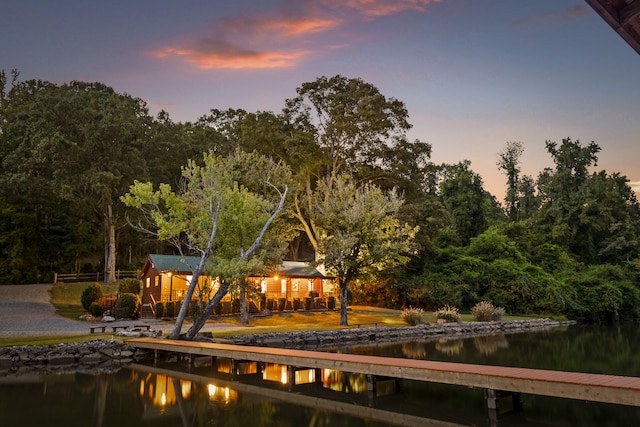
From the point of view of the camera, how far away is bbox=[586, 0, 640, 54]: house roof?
3.23 m

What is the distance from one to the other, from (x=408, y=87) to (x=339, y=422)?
21.8 meters

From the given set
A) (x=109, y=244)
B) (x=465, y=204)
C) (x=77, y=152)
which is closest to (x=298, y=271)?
(x=109, y=244)

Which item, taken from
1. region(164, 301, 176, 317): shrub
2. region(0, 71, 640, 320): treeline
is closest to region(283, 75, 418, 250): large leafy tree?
region(0, 71, 640, 320): treeline

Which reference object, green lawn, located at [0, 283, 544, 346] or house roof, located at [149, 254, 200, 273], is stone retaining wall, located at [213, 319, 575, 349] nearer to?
green lawn, located at [0, 283, 544, 346]

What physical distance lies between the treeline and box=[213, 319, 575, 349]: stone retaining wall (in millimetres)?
5113

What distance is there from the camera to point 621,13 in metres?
3.32

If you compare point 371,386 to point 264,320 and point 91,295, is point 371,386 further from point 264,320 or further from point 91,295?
point 91,295

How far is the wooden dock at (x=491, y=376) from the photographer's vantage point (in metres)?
7.40

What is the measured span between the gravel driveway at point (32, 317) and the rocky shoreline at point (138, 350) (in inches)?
173

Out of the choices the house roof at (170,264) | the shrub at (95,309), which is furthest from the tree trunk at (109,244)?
the shrub at (95,309)

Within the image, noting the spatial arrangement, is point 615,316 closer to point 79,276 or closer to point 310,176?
point 310,176

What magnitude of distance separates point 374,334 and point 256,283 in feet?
25.6

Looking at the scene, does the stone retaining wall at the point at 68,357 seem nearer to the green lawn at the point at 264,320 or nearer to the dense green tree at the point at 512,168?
the green lawn at the point at 264,320

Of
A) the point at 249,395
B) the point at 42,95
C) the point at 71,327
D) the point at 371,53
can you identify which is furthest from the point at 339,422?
the point at 42,95
